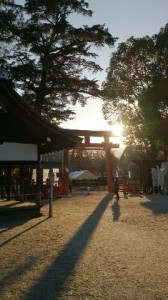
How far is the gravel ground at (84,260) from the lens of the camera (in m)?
5.21

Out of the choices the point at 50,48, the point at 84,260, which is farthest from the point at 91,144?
the point at 84,260

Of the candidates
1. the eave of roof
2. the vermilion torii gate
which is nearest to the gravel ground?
the eave of roof

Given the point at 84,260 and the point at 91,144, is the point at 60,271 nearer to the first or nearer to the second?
the point at 84,260

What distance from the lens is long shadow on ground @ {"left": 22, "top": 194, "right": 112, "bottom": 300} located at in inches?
203

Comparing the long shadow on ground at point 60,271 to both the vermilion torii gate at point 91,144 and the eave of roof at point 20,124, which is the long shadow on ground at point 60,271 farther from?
the vermilion torii gate at point 91,144

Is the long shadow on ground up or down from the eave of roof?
down

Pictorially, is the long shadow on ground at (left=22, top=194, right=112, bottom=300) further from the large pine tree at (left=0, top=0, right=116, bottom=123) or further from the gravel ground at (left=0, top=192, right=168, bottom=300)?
the large pine tree at (left=0, top=0, right=116, bottom=123)

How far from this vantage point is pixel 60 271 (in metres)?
6.27

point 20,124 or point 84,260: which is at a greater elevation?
point 20,124

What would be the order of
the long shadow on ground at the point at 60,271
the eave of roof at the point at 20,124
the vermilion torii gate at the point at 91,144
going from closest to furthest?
the long shadow on ground at the point at 60,271
the eave of roof at the point at 20,124
the vermilion torii gate at the point at 91,144

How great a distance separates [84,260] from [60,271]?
2.91 ft

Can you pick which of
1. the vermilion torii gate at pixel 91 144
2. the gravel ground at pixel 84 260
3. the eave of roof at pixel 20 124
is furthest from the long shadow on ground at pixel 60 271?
the vermilion torii gate at pixel 91 144

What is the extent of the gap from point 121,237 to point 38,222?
4.00 meters

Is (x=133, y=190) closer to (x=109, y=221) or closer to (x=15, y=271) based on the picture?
(x=109, y=221)
